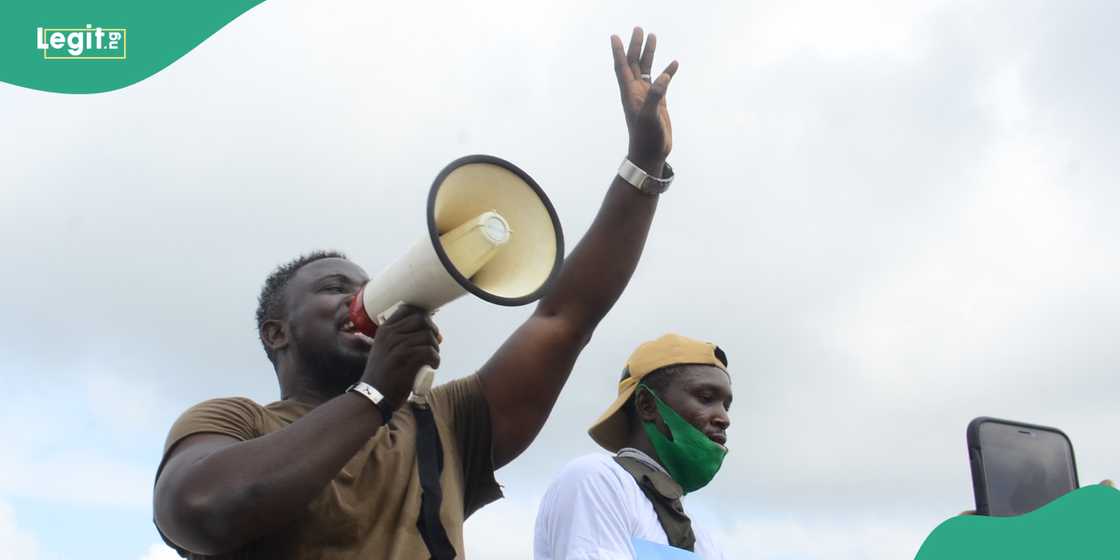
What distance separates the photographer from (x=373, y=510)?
117 inches

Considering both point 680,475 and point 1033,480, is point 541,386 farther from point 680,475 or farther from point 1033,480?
point 680,475

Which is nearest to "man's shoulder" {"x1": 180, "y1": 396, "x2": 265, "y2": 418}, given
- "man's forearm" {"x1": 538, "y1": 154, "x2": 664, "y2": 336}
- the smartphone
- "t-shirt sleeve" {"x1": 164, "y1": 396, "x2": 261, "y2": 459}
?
"t-shirt sleeve" {"x1": 164, "y1": 396, "x2": 261, "y2": 459}

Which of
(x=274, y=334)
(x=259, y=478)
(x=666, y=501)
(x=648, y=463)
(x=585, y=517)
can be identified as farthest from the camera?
(x=648, y=463)

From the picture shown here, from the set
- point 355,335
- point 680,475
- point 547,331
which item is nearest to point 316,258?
point 355,335

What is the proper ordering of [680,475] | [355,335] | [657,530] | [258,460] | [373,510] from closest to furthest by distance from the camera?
[258,460] → [373,510] → [355,335] → [657,530] → [680,475]

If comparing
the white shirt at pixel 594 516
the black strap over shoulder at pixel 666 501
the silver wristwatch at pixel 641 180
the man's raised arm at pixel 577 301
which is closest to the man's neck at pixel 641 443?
the black strap over shoulder at pixel 666 501

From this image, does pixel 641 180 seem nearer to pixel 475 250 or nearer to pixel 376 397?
pixel 475 250

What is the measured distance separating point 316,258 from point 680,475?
1.94 metres

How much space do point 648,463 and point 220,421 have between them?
7.77 ft

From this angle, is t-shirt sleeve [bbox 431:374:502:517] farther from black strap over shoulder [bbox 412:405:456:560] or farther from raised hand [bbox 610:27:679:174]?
raised hand [bbox 610:27:679:174]

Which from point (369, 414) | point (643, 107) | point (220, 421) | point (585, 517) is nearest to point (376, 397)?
point (369, 414)

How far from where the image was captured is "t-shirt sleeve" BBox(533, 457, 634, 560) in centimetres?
425

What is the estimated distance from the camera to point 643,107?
143 inches

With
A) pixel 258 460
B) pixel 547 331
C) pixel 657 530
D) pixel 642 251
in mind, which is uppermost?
pixel 642 251
